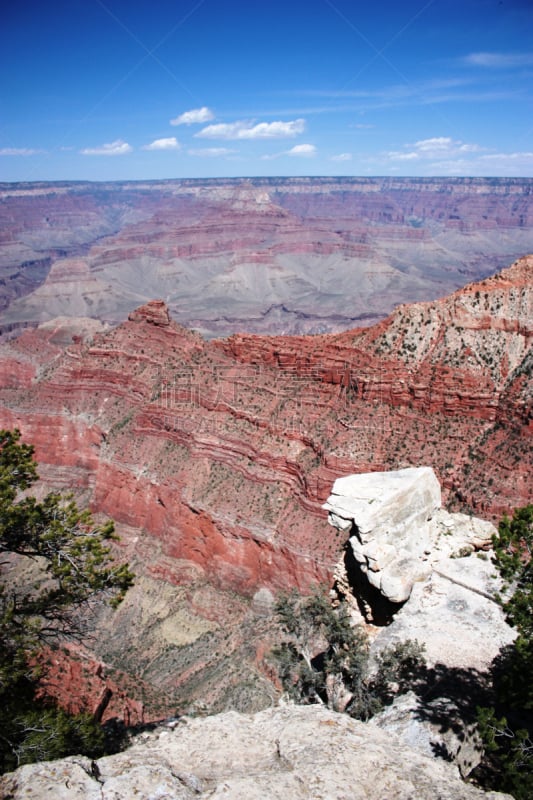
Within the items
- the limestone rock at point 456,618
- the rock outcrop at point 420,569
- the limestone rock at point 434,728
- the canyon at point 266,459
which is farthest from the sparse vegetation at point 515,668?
the canyon at point 266,459

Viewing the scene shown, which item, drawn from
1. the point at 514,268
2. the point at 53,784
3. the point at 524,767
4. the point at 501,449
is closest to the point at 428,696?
the point at 524,767

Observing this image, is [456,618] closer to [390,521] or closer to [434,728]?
[390,521]

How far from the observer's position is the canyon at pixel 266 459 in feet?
117

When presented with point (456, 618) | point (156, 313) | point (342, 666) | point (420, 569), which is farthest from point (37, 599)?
point (156, 313)

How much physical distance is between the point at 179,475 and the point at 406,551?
78.6 ft

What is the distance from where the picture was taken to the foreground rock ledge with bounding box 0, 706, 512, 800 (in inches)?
476

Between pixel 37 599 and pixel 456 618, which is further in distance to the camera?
pixel 456 618

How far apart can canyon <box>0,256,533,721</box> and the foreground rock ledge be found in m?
14.1

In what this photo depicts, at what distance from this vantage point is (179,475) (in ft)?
152

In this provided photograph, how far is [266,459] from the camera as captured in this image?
143 ft

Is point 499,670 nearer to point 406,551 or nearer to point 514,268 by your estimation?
point 406,551

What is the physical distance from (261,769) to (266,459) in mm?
29715

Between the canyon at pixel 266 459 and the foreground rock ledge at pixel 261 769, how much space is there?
14.1 meters

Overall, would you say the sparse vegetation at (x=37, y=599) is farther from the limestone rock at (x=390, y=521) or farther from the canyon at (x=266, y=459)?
the limestone rock at (x=390, y=521)
